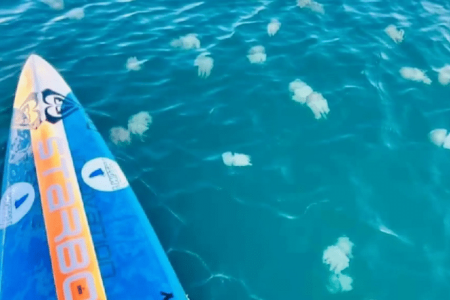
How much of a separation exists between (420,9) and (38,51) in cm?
1235

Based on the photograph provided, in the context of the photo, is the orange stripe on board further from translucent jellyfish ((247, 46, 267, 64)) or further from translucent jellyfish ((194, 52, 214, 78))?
translucent jellyfish ((247, 46, 267, 64))

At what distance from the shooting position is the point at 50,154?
997cm

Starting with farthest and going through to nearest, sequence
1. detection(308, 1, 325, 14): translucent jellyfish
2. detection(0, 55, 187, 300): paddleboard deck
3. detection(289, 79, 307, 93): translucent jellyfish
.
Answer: detection(308, 1, 325, 14): translucent jellyfish → detection(289, 79, 307, 93): translucent jellyfish → detection(0, 55, 187, 300): paddleboard deck

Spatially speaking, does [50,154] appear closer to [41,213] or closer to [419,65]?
[41,213]

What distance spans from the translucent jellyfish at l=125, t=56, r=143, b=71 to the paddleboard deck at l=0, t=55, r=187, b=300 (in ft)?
8.25

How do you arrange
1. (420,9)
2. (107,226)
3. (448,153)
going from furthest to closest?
(420,9), (448,153), (107,226)

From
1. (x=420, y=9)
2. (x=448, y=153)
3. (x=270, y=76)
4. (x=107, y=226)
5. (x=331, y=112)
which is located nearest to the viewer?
(x=107, y=226)

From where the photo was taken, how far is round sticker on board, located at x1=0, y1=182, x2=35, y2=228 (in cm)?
915

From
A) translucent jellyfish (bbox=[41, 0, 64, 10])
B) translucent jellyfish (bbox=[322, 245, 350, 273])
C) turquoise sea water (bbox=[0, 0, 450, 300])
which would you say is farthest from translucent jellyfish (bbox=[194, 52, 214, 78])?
translucent jellyfish (bbox=[322, 245, 350, 273])

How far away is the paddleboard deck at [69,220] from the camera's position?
8.09 m

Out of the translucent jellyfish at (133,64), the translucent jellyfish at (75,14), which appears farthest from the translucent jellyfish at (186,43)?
the translucent jellyfish at (75,14)

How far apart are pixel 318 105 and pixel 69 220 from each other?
662 centimetres

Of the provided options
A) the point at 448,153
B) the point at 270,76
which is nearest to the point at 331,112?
the point at 270,76

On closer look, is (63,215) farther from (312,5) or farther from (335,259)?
(312,5)
